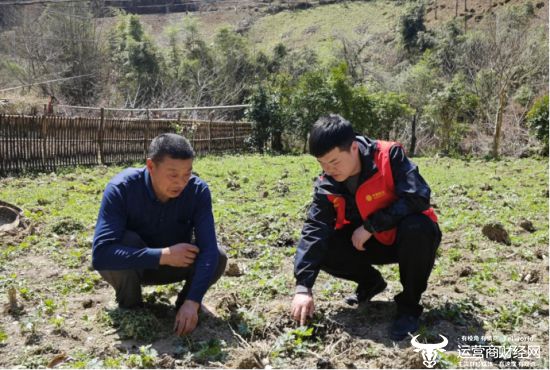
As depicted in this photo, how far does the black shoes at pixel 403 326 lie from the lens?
3.02m

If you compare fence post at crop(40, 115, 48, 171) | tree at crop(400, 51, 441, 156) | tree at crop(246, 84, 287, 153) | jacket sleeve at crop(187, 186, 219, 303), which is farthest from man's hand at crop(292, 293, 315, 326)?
tree at crop(400, 51, 441, 156)

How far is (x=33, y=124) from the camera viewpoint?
11820mm

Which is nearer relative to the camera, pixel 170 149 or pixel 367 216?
pixel 170 149

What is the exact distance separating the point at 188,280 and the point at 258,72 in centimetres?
3665

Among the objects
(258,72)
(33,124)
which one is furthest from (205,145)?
(258,72)

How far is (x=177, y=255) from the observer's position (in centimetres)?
299

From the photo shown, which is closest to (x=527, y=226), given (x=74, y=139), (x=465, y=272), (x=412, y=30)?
(x=465, y=272)

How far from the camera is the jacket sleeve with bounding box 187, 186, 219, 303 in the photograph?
9.91 feet

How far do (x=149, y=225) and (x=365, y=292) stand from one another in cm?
139

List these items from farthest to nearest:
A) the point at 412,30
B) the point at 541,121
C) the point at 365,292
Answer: the point at 412,30
the point at 541,121
the point at 365,292

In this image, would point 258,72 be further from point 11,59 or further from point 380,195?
point 380,195

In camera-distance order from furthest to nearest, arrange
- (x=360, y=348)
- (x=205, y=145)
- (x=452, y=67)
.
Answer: (x=452, y=67), (x=205, y=145), (x=360, y=348)

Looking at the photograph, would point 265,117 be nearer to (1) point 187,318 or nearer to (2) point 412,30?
(1) point 187,318

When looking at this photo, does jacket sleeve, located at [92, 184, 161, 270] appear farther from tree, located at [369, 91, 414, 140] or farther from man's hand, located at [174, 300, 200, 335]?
tree, located at [369, 91, 414, 140]
